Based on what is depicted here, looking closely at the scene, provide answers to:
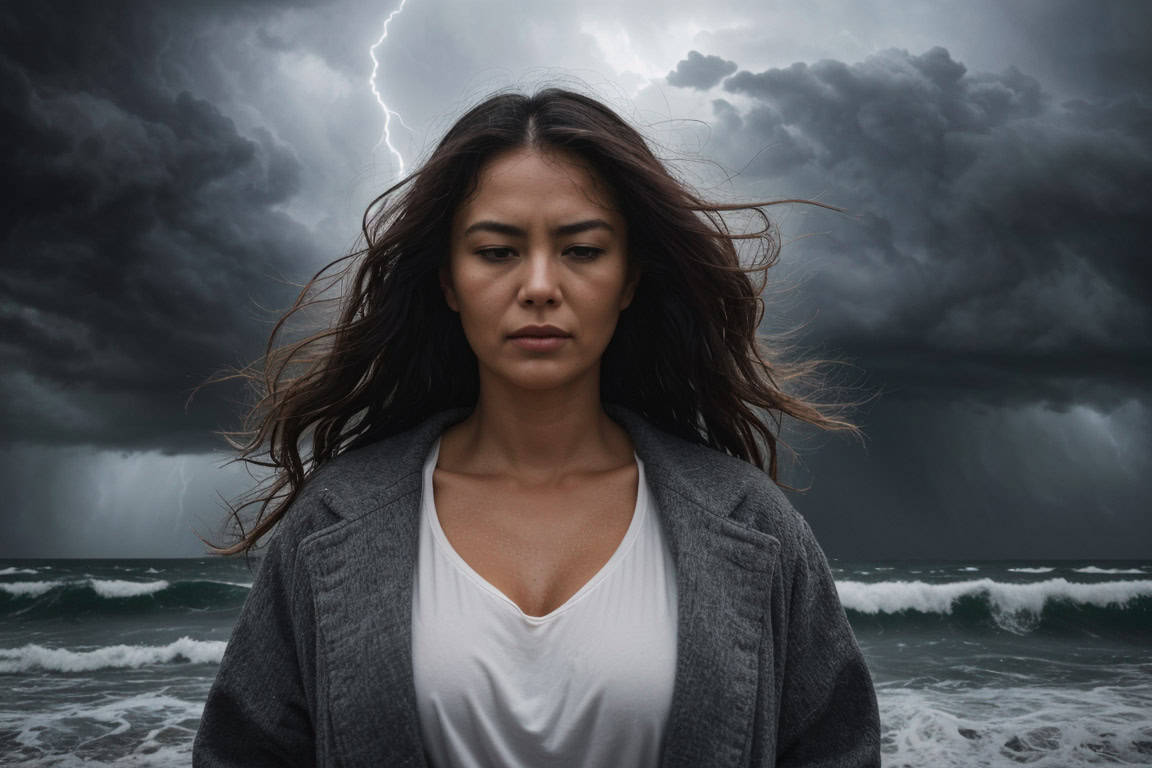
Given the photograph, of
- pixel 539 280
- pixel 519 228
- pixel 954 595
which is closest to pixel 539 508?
pixel 539 280

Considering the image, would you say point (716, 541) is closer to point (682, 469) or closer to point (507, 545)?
point (682, 469)

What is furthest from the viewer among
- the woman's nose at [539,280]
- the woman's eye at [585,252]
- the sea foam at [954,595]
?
the sea foam at [954,595]

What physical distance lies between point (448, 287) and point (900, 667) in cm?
1605

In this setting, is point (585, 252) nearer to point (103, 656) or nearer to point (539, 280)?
point (539, 280)

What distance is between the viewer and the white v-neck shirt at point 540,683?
2152 mm

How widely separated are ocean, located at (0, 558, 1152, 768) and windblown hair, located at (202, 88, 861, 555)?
255cm

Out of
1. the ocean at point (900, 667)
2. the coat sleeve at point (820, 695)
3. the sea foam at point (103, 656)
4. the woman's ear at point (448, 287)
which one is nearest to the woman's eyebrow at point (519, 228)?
the woman's ear at point (448, 287)

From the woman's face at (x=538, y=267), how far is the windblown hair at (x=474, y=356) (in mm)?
104

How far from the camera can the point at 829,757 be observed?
2.40m

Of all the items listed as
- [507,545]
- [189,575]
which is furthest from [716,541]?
[189,575]

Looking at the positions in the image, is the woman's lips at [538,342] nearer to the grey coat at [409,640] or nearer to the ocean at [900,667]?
the grey coat at [409,640]

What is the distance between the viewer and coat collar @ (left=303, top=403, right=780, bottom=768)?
2143 mm

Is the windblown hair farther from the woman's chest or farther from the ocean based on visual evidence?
the ocean

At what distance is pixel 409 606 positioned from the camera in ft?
7.34
